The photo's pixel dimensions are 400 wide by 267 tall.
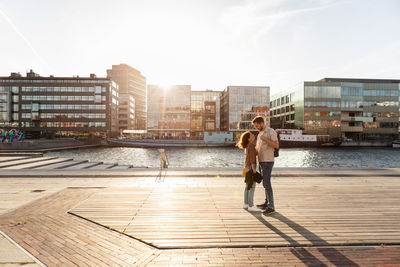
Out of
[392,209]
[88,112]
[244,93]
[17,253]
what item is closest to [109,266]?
[17,253]

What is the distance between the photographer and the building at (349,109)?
8025 cm

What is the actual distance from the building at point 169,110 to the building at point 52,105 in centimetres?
1845

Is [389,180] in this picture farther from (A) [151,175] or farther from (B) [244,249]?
(A) [151,175]

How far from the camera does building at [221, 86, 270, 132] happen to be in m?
85.4

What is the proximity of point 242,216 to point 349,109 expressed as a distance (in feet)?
313

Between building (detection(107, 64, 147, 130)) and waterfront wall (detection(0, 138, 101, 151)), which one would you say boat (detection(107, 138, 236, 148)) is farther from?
building (detection(107, 64, 147, 130))

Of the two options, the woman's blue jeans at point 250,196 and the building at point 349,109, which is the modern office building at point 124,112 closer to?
the building at point 349,109

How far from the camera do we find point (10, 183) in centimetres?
852

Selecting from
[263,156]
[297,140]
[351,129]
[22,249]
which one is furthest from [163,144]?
[351,129]

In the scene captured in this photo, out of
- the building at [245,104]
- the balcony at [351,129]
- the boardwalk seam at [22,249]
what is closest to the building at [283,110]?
the building at [245,104]

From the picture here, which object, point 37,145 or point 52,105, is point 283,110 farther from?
point 52,105

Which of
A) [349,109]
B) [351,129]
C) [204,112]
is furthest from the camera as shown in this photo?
[204,112]

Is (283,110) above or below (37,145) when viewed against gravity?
above

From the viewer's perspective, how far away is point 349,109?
3231 inches
